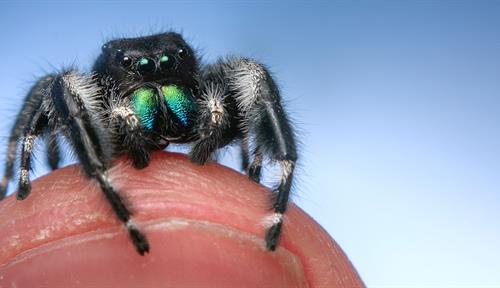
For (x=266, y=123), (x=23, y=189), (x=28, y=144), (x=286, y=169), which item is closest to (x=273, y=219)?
(x=286, y=169)

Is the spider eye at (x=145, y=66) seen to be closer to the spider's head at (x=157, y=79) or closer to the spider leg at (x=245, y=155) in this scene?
the spider's head at (x=157, y=79)

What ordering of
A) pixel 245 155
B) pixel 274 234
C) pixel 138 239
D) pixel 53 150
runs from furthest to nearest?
pixel 245 155 → pixel 53 150 → pixel 274 234 → pixel 138 239

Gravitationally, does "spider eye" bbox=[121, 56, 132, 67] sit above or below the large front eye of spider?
below

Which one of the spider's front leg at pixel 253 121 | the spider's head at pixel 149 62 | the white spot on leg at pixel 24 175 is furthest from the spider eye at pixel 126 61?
the white spot on leg at pixel 24 175

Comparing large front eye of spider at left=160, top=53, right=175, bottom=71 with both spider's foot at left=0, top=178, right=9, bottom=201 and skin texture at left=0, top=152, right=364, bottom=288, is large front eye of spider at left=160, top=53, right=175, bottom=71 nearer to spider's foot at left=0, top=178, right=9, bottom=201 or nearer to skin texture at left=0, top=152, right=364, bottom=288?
skin texture at left=0, top=152, right=364, bottom=288

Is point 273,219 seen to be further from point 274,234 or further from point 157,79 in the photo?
point 157,79

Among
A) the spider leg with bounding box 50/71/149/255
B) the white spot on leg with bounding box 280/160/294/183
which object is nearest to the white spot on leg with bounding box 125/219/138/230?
the spider leg with bounding box 50/71/149/255
